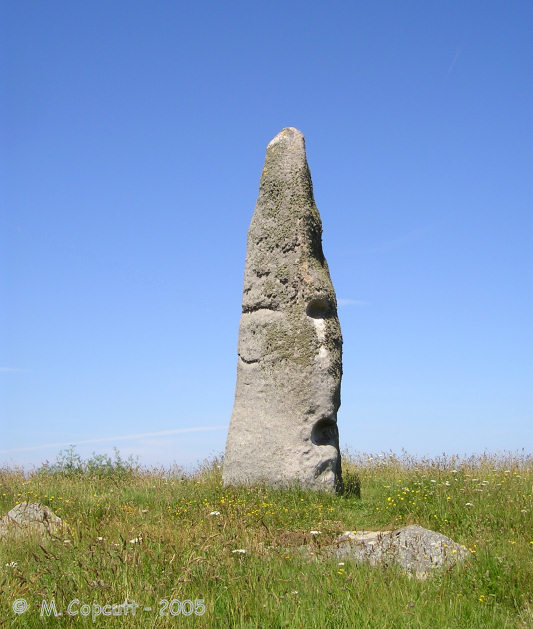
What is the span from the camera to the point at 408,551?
6.44m

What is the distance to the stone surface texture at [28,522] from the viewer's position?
749cm

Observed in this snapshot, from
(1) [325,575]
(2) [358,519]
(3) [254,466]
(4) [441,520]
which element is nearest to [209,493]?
(3) [254,466]

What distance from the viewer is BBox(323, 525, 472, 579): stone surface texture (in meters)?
6.04

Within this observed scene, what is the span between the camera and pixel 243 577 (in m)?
5.23

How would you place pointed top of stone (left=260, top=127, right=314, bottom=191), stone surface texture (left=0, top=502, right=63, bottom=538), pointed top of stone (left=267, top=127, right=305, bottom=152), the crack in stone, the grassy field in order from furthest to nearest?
pointed top of stone (left=267, top=127, right=305, bottom=152)
pointed top of stone (left=260, top=127, right=314, bottom=191)
the crack in stone
stone surface texture (left=0, top=502, right=63, bottom=538)
the grassy field

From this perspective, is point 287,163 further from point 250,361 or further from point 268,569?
point 268,569

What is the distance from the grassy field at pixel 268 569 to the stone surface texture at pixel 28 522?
0.88ft

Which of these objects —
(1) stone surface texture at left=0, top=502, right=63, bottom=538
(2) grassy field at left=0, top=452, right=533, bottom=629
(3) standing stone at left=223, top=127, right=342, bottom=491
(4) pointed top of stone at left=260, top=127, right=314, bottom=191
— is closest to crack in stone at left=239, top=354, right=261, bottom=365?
(3) standing stone at left=223, top=127, right=342, bottom=491

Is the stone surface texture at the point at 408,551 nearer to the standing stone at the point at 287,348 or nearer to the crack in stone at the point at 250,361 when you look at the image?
the standing stone at the point at 287,348

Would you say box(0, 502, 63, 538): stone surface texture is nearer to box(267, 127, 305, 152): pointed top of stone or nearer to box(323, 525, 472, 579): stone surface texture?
box(323, 525, 472, 579): stone surface texture

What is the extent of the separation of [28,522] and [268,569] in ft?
13.2

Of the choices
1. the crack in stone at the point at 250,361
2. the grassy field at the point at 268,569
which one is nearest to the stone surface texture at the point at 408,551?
the grassy field at the point at 268,569

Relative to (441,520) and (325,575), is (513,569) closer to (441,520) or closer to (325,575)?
(325,575)

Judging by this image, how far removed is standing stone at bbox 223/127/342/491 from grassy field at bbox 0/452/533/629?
→ 0.87 metres
